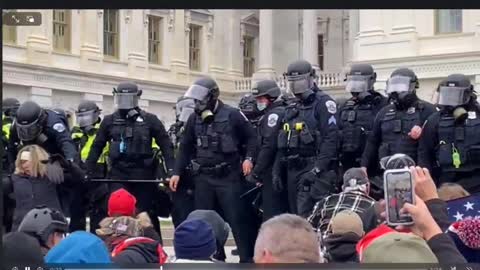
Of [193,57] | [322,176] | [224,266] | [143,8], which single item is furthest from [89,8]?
[322,176]

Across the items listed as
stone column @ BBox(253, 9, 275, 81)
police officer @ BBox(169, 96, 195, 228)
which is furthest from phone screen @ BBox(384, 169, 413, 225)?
police officer @ BBox(169, 96, 195, 228)

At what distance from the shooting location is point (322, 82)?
25.4 ft

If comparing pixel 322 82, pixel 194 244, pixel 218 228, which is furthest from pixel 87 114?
pixel 194 244

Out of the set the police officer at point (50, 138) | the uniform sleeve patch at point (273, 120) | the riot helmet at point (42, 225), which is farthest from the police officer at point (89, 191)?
the riot helmet at point (42, 225)

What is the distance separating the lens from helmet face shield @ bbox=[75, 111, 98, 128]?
7.92 metres

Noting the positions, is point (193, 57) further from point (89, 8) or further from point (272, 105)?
point (89, 8)

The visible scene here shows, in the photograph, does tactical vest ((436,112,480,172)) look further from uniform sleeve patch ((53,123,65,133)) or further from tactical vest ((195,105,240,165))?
uniform sleeve patch ((53,123,65,133))

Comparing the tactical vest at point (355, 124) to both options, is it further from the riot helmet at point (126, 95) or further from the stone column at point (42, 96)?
the stone column at point (42, 96)

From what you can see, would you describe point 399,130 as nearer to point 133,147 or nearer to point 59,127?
point 133,147

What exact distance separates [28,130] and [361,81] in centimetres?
239

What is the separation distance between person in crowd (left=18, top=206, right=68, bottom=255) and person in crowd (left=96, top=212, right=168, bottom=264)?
9.6 inches

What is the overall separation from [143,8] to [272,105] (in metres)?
4.54

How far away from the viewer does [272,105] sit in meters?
8.38

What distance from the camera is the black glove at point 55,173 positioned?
23.1 ft
